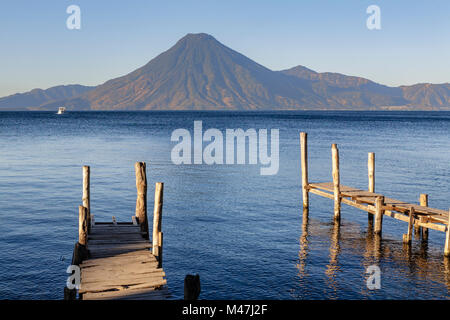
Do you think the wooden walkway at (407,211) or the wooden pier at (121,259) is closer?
the wooden pier at (121,259)

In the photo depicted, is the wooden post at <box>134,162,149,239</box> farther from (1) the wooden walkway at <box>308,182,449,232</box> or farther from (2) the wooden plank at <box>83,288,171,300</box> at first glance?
(1) the wooden walkway at <box>308,182,449,232</box>

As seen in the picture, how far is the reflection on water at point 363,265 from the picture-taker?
47.3 ft

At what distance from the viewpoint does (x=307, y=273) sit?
15938 mm

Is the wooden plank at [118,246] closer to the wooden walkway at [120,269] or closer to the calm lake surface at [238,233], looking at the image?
the wooden walkway at [120,269]

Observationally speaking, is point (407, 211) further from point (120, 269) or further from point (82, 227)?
point (82, 227)

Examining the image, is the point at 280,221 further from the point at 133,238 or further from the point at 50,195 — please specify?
the point at 50,195

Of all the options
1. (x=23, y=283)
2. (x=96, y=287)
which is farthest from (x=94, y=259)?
(x=23, y=283)

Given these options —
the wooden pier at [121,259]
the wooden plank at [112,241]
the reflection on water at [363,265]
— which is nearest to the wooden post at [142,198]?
the wooden pier at [121,259]

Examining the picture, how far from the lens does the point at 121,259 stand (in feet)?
42.4

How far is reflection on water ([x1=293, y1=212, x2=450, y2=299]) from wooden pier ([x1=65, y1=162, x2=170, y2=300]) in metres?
4.90

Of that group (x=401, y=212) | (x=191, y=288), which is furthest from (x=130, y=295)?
(x=401, y=212)

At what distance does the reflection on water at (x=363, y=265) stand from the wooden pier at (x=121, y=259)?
193 inches

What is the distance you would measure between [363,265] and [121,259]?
29.2ft
